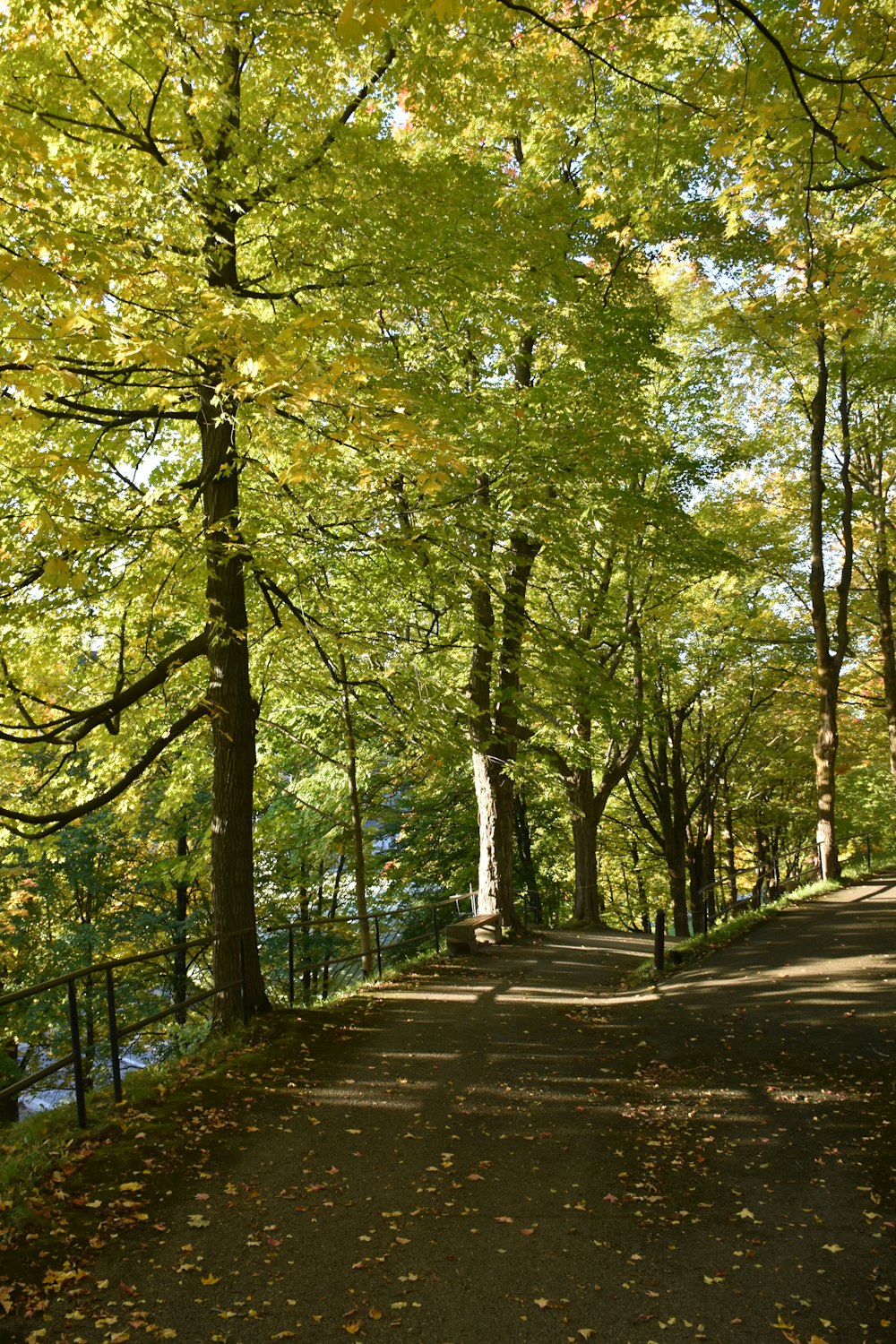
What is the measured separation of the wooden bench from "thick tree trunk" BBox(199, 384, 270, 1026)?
244 inches

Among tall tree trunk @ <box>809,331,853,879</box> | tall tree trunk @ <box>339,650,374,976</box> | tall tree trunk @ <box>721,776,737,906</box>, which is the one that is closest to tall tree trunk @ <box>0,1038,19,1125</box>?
tall tree trunk @ <box>339,650,374,976</box>

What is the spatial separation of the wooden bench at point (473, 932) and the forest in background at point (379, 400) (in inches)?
21.4

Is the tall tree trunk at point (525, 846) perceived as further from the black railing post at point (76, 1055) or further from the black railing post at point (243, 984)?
A: the black railing post at point (76, 1055)

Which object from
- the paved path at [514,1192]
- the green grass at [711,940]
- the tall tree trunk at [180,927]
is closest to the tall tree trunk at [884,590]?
the green grass at [711,940]

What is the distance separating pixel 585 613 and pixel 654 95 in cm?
808

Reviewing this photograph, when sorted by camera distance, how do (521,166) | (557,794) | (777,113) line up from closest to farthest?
(777,113), (521,166), (557,794)

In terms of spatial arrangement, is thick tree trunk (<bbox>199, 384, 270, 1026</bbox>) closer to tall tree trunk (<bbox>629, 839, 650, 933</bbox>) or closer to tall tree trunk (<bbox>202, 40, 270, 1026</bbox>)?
tall tree trunk (<bbox>202, 40, 270, 1026</bbox>)

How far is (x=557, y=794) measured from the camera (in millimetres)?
22938

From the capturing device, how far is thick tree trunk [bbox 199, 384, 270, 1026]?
8.20 m

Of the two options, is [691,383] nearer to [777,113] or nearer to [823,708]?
[823,708]

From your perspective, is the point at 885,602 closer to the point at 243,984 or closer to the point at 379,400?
the point at 243,984

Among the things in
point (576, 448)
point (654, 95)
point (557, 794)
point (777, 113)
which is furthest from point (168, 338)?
point (557, 794)

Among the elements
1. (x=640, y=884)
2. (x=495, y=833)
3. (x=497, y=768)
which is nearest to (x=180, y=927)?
(x=495, y=833)

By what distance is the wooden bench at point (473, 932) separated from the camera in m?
14.5
